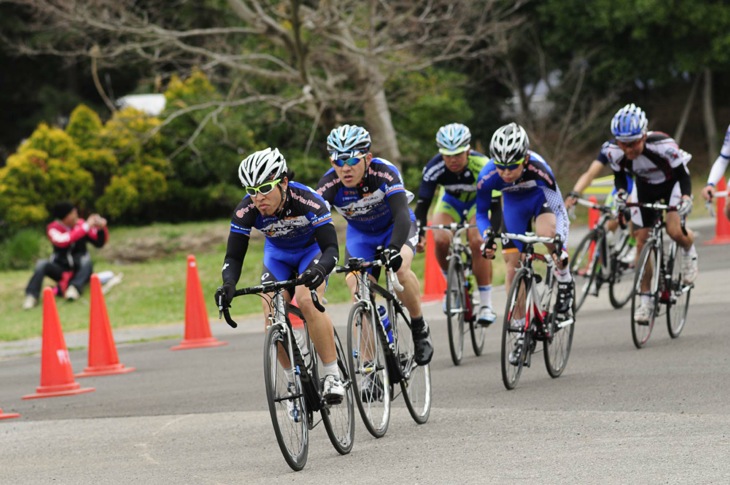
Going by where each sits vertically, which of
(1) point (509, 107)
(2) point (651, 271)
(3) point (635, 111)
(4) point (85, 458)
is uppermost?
(1) point (509, 107)

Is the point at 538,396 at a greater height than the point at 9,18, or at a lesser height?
lesser

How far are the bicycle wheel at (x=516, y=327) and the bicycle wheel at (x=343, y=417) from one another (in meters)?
2.02

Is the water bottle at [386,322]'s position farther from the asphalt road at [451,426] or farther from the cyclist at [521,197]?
the cyclist at [521,197]

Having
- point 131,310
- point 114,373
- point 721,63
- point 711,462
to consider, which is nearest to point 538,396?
point 711,462

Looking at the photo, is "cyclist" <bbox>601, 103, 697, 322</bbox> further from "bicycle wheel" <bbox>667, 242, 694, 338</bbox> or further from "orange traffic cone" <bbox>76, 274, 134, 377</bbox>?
"orange traffic cone" <bbox>76, 274, 134, 377</bbox>

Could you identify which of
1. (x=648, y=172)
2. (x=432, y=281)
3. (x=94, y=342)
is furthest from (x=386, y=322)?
(x=432, y=281)

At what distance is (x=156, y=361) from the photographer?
48.5 feet

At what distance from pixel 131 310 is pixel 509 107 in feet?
70.5

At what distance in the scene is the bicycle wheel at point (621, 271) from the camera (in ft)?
49.6

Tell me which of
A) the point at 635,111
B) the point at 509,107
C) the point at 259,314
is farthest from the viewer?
the point at 509,107

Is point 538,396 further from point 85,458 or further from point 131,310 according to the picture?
point 131,310

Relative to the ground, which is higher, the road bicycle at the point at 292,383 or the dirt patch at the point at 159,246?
the dirt patch at the point at 159,246

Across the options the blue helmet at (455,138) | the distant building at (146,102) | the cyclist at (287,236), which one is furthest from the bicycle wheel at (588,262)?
the distant building at (146,102)

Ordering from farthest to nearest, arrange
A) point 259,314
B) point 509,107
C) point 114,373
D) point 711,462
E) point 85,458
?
1. point 509,107
2. point 259,314
3. point 114,373
4. point 85,458
5. point 711,462
